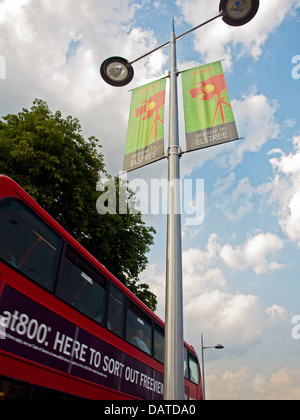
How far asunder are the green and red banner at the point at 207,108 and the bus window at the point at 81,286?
9.79ft

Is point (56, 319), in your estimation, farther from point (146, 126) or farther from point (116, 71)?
point (116, 71)

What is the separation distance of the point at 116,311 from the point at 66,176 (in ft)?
30.9

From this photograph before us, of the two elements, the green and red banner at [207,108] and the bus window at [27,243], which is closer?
the bus window at [27,243]

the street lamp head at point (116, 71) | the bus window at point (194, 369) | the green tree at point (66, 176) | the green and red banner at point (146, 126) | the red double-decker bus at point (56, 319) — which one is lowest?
the red double-decker bus at point (56, 319)

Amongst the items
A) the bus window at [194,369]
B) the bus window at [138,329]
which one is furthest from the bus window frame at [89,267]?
the bus window at [194,369]

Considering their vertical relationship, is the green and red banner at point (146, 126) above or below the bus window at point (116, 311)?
above

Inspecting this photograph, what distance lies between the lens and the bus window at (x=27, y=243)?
13.9ft

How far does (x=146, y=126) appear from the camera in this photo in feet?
20.8

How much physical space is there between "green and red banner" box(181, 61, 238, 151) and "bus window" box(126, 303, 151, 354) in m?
4.10

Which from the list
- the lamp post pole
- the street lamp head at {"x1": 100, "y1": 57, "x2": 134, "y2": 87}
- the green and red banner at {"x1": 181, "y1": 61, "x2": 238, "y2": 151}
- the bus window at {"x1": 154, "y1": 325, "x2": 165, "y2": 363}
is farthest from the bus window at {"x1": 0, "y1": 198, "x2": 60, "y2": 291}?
the street lamp head at {"x1": 100, "y1": 57, "x2": 134, "y2": 87}

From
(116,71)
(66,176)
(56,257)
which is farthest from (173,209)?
(66,176)

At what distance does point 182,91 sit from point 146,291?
1434cm

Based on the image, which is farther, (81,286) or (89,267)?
(89,267)

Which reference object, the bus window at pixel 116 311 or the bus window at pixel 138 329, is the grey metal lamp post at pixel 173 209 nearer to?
the bus window at pixel 116 311
